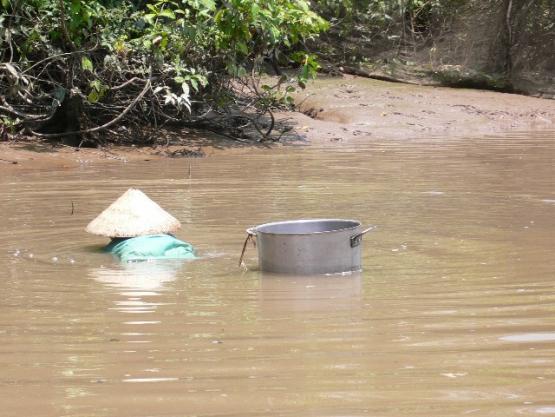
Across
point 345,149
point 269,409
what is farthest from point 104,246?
point 345,149

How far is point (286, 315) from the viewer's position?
437 cm

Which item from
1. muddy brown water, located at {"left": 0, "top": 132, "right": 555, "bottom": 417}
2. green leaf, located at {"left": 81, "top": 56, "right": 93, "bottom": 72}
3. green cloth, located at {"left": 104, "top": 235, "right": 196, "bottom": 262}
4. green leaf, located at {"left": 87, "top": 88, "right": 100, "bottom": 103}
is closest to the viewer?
muddy brown water, located at {"left": 0, "top": 132, "right": 555, "bottom": 417}

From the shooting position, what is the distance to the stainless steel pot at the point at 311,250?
521cm

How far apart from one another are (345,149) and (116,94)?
2.75 m

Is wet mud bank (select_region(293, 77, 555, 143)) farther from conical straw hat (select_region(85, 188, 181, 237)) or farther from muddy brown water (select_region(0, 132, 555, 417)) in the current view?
conical straw hat (select_region(85, 188, 181, 237))

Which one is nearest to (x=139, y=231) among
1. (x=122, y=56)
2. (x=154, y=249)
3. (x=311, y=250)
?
(x=154, y=249)

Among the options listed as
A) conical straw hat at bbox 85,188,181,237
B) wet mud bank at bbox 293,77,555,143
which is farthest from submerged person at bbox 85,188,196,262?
wet mud bank at bbox 293,77,555,143

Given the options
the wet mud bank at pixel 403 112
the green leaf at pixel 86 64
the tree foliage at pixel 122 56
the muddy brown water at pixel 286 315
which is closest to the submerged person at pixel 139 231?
the muddy brown water at pixel 286 315

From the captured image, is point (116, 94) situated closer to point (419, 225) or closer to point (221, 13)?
point (221, 13)

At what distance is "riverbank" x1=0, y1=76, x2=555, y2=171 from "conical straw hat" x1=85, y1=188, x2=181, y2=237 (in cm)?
542

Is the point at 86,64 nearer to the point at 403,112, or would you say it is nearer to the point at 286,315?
the point at 403,112

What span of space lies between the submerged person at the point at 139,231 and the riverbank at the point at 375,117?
5.43 m

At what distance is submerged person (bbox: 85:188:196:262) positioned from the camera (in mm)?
5863

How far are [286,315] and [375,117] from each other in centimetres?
1073
